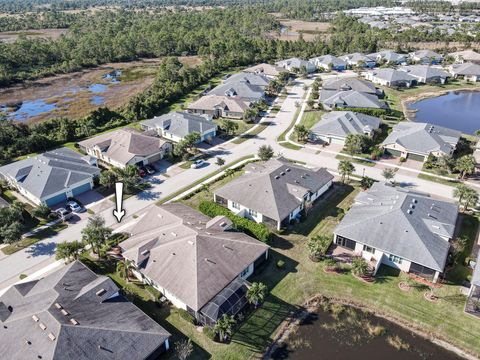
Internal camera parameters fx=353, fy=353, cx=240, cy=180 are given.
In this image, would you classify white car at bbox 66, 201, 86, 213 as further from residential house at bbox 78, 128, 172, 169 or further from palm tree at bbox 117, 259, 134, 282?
palm tree at bbox 117, 259, 134, 282

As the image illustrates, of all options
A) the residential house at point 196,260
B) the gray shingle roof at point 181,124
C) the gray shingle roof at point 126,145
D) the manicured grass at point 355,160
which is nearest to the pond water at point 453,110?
the manicured grass at point 355,160

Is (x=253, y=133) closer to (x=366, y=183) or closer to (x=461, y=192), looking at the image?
(x=366, y=183)

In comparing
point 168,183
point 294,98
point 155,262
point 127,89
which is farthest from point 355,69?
point 155,262

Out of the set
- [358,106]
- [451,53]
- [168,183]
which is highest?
[451,53]

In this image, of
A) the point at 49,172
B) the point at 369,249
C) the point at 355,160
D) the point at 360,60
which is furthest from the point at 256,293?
the point at 360,60

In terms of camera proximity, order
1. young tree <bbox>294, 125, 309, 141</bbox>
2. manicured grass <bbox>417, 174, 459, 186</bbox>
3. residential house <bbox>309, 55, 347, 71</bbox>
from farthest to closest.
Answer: residential house <bbox>309, 55, 347, 71</bbox>
young tree <bbox>294, 125, 309, 141</bbox>
manicured grass <bbox>417, 174, 459, 186</bbox>

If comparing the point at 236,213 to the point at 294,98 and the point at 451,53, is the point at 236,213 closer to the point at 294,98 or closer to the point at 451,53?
the point at 294,98

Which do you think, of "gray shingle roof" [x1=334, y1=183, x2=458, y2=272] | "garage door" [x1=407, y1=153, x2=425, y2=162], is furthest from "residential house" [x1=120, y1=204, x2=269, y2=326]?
"garage door" [x1=407, y1=153, x2=425, y2=162]
